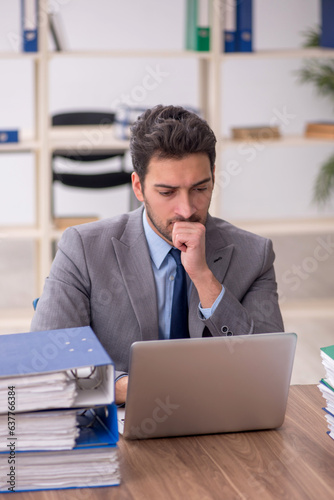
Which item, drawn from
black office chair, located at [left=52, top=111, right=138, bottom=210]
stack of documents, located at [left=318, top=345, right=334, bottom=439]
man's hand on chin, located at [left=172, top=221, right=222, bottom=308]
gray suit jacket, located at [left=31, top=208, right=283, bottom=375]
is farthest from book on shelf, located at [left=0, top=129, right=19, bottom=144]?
stack of documents, located at [left=318, top=345, right=334, bottom=439]

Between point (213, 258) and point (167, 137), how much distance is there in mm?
372

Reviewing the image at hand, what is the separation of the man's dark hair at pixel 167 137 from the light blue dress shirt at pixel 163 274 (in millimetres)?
171

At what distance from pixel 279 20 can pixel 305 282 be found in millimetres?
2919

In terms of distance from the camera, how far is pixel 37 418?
117 centimetres

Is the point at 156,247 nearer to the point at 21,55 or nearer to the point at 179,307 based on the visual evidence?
the point at 179,307

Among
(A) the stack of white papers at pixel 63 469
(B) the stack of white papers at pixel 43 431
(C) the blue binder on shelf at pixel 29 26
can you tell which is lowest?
(A) the stack of white papers at pixel 63 469

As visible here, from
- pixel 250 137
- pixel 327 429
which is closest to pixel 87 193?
pixel 250 137

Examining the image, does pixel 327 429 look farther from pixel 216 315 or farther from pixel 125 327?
pixel 125 327

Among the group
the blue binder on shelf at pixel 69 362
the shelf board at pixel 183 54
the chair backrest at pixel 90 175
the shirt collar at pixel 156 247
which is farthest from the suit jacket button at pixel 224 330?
the chair backrest at pixel 90 175

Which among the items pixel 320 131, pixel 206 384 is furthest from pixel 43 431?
pixel 320 131

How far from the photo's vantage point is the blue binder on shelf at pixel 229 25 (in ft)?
12.4

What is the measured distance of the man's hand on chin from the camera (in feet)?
5.83

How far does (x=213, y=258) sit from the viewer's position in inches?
76.5

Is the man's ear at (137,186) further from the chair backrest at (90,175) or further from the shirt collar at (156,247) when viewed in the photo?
the chair backrest at (90,175)
